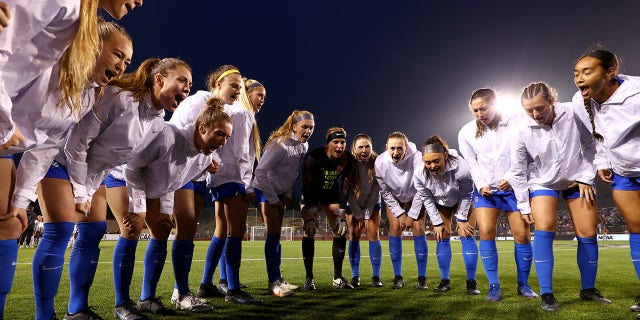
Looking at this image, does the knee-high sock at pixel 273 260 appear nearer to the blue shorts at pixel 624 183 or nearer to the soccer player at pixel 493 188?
the soccer player at pixel 493 188

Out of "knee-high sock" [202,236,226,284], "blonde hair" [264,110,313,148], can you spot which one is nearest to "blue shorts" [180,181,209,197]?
"knee-high sock" [202,236,226,284]

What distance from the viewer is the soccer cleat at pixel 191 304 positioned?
3.93 meters

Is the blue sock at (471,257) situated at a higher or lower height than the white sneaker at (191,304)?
higher

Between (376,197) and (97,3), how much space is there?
17.8 feet

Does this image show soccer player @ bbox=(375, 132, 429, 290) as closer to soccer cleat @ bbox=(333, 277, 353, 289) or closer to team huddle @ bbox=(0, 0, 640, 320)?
team huddle @ bbox=(0, 0, 640, 320)

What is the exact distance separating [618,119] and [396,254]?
3.54 metres

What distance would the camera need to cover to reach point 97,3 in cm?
199

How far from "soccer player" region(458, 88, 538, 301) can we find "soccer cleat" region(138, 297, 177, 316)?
3364 millimetres

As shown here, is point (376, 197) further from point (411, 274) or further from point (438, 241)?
point (411, 274)

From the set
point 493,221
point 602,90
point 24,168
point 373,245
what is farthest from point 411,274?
point 24,168

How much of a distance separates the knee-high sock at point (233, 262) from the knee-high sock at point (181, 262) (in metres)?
0.68

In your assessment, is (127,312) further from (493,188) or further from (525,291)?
(525,291)

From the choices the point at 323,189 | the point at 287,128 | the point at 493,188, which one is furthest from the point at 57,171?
the point at 493,188

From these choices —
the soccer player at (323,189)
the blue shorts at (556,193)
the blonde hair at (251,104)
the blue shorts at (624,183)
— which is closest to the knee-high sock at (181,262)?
the blonde hair at (251,104)
